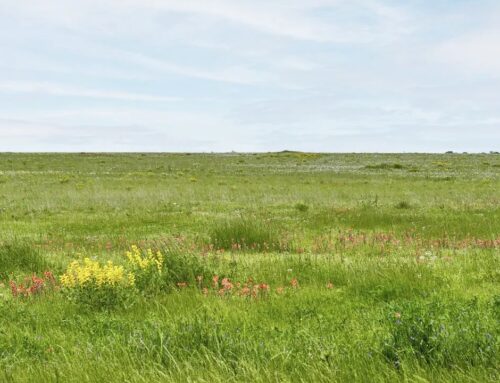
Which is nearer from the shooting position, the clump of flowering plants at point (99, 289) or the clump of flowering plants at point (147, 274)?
the clump of flowering plants at point (99, 289)

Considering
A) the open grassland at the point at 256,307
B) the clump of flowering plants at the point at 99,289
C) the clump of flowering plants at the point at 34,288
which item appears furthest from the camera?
the clump of flowering plants at the point at 34,288

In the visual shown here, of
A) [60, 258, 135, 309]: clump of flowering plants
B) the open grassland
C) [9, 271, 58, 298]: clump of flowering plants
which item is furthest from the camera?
[9, 271, 58, 298]: clump of flowering plants

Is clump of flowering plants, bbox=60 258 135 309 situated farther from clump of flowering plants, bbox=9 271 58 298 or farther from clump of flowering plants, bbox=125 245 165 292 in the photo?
clump of flowering plants, bbox=9 271 58 298

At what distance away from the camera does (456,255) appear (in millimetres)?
11266

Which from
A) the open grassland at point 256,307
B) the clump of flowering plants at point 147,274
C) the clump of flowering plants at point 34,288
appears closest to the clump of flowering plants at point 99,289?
the open grassland at point 256,307

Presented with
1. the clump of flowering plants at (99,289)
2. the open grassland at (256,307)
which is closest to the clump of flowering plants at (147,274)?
the open grassland at (256,307)

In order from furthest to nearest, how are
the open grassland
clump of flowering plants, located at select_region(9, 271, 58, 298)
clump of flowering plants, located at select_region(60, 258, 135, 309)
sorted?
1. clump of flowering plants, located at select_region(9, 271, 58, 298)
2. clump of flowering plants, located at select_region(60, 258, 135, 309)
3. the open grassland

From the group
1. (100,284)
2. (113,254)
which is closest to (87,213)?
(113,254)

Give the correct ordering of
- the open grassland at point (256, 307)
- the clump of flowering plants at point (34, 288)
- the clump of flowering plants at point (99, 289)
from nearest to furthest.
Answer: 1. the open grassland at point (256, 307)
2. the clump of flowering plants at point (99, 289)
3. the clump of flowering plants at point (34, 288)

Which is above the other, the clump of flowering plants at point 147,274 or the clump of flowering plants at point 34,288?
Answer: the clump of flowering plants at point 147,274

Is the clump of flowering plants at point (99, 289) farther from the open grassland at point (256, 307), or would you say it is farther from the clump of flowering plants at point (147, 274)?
the clump of flowering plants at point (147, 274)

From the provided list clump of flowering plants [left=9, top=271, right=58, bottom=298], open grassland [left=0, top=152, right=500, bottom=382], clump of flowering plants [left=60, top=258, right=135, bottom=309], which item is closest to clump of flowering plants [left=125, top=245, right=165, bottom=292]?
open grassland [left=0, top=152, right=500, bottom=382]

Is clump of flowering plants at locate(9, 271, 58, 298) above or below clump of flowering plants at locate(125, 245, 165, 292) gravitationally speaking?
below

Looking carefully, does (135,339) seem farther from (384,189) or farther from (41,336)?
(384,189)
